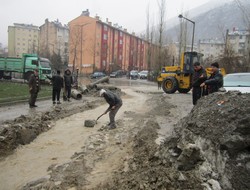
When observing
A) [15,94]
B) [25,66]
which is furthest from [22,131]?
[25,66]

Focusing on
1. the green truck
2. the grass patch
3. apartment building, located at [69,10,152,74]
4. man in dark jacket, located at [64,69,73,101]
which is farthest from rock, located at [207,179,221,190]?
apartment building, located at [69,10,152,74]

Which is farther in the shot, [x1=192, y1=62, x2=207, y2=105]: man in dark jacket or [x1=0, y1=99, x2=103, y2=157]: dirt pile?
[x1=192, y1=62, x2=207, y2=105]: man in dark jacket

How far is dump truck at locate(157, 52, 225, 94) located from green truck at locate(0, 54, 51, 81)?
39.3 feet

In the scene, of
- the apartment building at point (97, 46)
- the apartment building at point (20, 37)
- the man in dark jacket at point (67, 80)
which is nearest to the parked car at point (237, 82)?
the man in dark jacket at point (67, 80)

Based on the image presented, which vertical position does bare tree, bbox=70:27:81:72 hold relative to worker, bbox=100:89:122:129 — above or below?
above

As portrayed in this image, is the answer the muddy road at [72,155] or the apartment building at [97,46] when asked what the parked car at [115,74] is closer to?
the apartment building at [97,46]

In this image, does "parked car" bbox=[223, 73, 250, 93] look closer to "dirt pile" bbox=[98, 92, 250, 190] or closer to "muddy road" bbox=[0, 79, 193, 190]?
"muddy road" bbox=[0, 79, 193, 190]

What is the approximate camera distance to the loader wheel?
18831 mm

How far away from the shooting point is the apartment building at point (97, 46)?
199 ft

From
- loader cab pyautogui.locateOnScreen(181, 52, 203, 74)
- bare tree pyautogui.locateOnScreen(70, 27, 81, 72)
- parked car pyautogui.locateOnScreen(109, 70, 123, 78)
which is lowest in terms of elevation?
parked car pyautogui.locateOnScreen(109, 70, 123, 78)

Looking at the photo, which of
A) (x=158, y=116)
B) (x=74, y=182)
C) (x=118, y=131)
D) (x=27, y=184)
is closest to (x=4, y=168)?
(x=27, y=184)

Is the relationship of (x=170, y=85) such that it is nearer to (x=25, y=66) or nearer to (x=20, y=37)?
(x=25, y=66)

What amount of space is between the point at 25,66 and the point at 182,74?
52.2 feet

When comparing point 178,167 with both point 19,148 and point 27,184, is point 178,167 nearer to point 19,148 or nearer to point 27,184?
point 27,184
